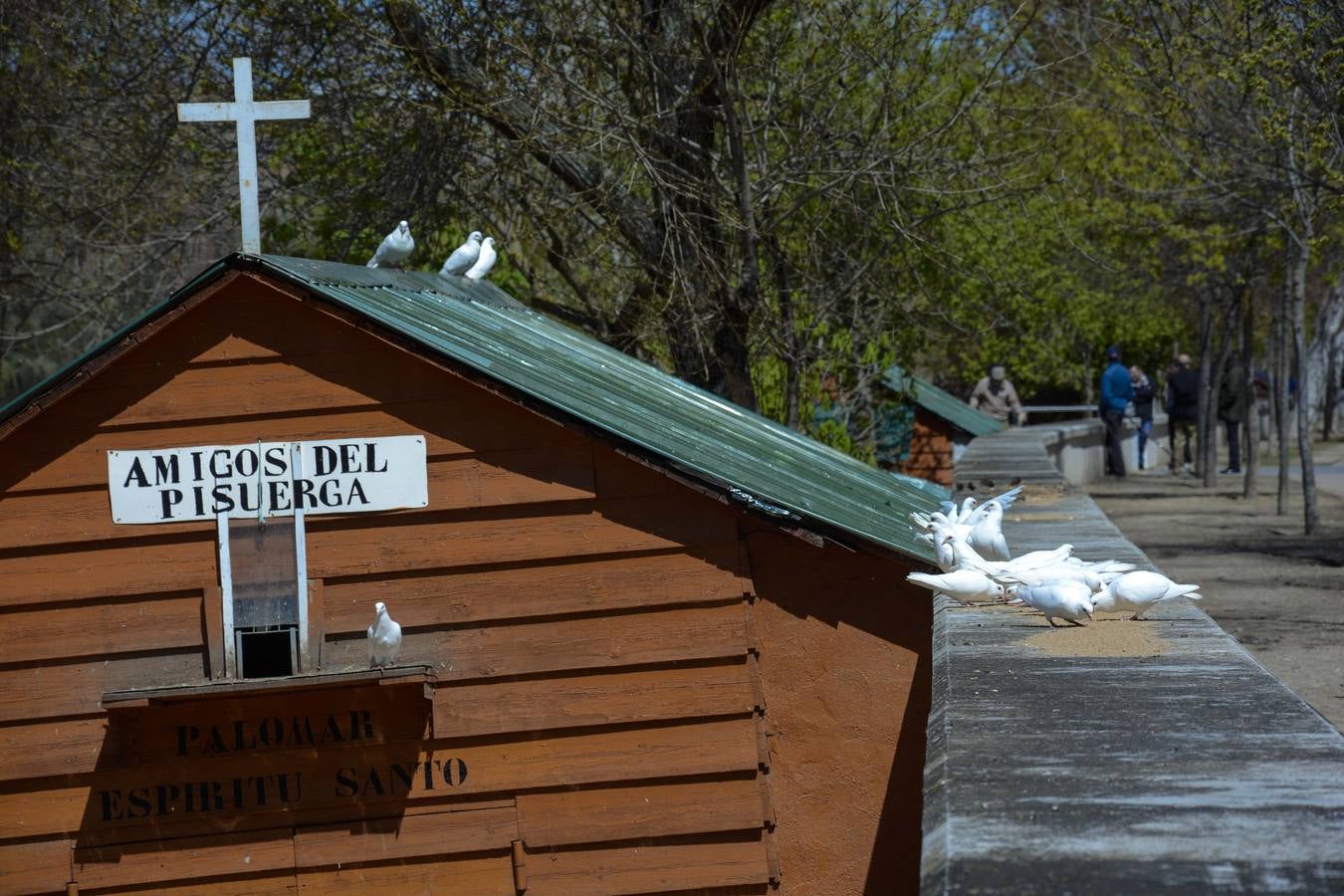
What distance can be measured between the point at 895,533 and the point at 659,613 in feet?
3.61

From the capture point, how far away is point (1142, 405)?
2783 centimetres

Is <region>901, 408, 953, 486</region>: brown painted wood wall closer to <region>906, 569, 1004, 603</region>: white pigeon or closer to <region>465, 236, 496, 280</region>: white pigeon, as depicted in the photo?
<region>465, 236, 496, 280</region>: white pigeon

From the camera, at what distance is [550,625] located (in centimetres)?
674

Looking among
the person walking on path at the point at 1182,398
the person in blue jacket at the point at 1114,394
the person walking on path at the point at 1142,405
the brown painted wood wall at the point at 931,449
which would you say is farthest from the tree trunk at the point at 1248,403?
the brown painted wood wall at the point at 931,449

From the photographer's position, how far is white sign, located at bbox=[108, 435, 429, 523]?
670cm

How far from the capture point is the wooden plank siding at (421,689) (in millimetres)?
6688

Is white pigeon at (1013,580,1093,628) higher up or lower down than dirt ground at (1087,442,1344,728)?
higher up

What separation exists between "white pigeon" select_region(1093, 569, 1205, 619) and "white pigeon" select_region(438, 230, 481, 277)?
5246mm

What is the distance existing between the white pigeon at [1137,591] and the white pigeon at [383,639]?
2708mm

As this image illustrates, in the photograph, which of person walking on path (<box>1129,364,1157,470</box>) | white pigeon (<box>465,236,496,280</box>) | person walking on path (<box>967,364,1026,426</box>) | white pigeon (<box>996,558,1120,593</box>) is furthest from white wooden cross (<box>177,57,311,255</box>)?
person walking on path (<box>1129,364,1157,470</box>)

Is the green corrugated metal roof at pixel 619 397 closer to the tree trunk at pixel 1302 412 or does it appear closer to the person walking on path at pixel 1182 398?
the tree trunk at pixel 1302 412

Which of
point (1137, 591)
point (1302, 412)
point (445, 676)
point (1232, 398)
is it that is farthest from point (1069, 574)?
point (1232, 398)

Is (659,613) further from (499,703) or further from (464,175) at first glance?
(464,175)

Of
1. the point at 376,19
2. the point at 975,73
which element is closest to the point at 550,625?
the point at 376,19
